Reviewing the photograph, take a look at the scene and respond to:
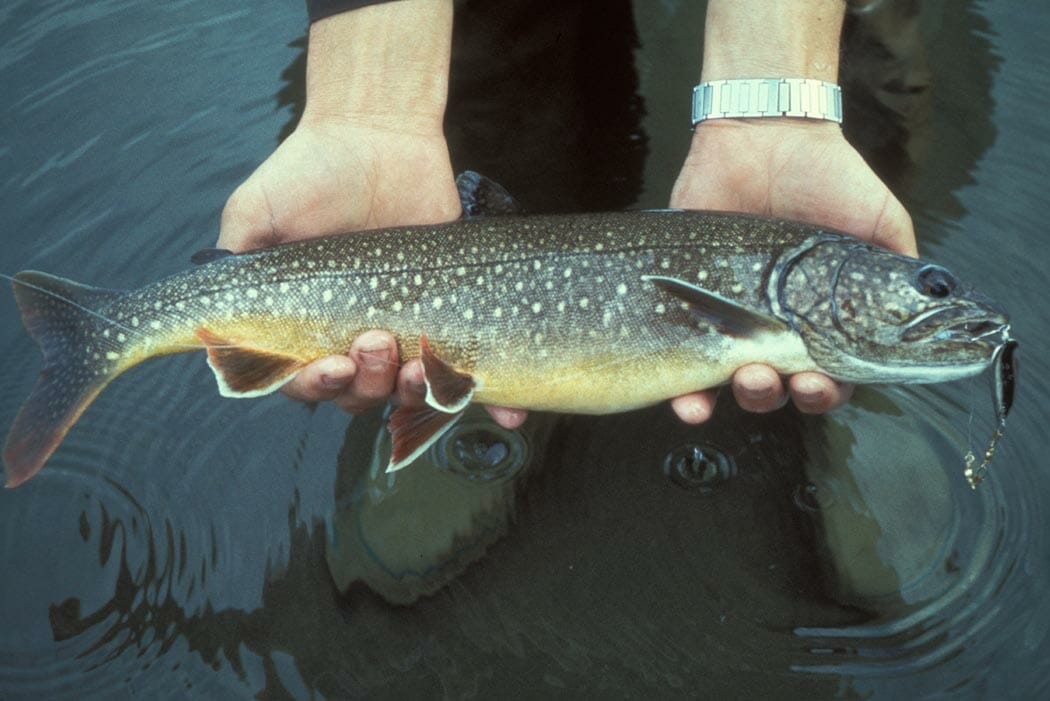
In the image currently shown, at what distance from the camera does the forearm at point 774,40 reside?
3816mm

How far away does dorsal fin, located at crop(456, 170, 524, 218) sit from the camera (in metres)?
3.34

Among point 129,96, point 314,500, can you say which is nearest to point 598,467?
point 314,500

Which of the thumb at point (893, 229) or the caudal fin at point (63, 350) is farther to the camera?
the thumb at point (893, 229)

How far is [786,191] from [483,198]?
44.7 inches

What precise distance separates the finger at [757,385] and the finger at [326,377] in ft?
3.95

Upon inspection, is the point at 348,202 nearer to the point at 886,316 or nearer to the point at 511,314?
the point at 511,314

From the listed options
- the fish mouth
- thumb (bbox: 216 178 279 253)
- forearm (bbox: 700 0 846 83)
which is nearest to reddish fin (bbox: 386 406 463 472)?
thumb (bbox: 216 178 279 253)

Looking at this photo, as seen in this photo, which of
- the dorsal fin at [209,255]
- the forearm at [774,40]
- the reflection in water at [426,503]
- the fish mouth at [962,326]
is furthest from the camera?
the forearm at [774,40]

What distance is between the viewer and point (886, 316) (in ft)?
9.75

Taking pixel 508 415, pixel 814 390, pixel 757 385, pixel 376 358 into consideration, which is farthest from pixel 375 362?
pixel 814 390

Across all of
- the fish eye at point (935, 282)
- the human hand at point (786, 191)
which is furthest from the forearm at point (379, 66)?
the fish eye at point (935, 282)

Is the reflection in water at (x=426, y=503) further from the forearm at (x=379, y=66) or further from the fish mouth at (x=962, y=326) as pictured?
the fish mouth at (x=962, y=326)

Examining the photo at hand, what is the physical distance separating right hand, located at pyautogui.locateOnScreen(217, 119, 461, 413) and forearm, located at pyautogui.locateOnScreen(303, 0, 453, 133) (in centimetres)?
7

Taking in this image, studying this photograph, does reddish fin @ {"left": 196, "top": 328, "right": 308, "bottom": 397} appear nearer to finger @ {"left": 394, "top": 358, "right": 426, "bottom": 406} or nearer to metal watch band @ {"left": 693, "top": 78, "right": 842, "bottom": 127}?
finger @ {"left": 394, "top": 358, "right": 426, "bottom": 406}
